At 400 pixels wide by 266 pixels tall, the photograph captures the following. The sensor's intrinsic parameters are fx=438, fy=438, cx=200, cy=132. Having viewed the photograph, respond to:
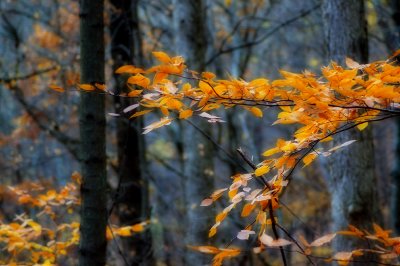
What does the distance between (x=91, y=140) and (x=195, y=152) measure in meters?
2.94

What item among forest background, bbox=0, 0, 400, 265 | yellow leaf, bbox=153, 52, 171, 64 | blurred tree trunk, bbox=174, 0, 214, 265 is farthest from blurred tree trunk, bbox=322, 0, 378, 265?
yellow leaf, bbox=153, 52, 171, 64

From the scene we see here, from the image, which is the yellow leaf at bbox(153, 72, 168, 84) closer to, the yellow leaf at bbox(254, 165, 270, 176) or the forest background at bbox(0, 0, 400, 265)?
the forest background at bbox(0, 0, 400, 265)

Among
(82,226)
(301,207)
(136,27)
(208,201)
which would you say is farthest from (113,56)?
(301,207)

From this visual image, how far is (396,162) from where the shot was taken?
6.38 meters

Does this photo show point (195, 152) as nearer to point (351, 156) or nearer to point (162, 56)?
point (351, 156)

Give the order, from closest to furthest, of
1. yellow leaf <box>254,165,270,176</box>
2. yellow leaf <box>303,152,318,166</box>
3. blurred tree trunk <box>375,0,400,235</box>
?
1. yellow leaf <box>254,165,270,176</box>
2. yellow leaf <box>303,152,318,166</box>
3. blurred tree trunk <box>375,0,400,235</box>

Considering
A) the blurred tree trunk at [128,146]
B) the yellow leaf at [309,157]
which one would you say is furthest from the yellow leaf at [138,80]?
the blurred tree trunk at [128,146]

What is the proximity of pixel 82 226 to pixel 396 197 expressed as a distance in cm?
557

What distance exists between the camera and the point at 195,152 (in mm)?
5148

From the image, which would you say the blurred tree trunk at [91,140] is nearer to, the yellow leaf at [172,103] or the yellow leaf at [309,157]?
the yellow leaf at [172,103]

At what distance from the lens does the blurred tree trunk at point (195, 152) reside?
15.9ft

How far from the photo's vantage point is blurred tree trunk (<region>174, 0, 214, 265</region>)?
15.9 ft

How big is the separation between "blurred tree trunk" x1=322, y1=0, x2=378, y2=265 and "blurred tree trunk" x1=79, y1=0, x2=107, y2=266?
1.94 m

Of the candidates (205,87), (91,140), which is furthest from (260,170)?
(91,140)
